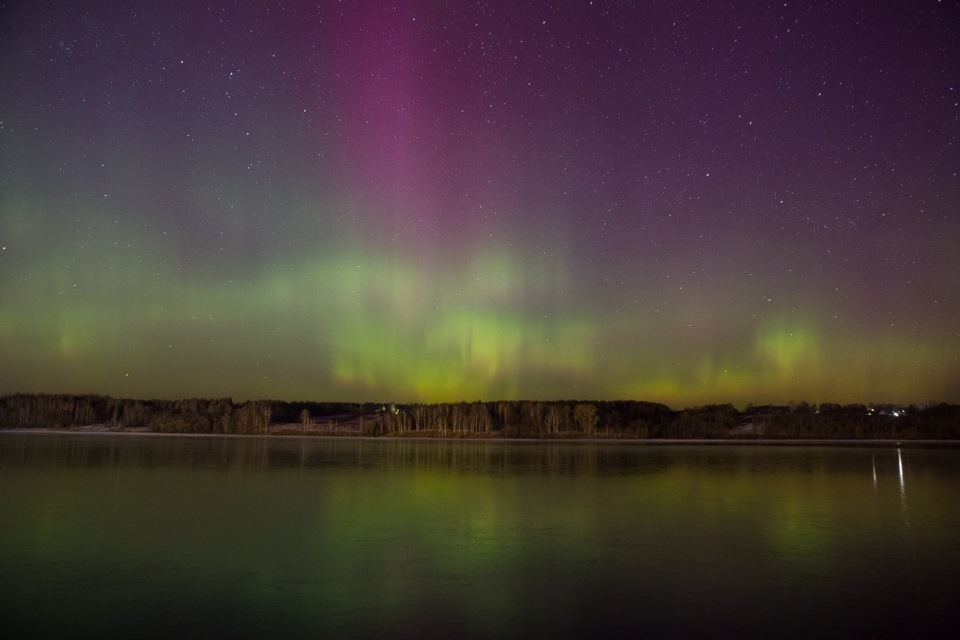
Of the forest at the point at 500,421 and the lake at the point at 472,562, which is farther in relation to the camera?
the forest at the point at 500,421

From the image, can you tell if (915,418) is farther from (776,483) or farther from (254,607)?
(254,607)

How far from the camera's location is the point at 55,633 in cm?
784

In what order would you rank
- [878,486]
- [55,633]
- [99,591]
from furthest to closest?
[878,486]
[99,591]
[55,633]

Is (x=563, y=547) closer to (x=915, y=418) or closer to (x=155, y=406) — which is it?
(x=915, y=418)

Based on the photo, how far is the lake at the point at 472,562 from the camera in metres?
8.48

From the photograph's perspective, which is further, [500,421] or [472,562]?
[500,421]

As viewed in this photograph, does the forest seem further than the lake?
Yes

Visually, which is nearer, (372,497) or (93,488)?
(372,497)

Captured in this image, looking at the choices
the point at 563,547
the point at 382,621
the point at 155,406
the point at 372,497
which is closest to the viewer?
the point at 382,621

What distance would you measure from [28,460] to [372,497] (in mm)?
25663

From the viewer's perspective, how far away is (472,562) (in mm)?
11867

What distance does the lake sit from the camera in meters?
8.48

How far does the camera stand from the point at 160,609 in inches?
348

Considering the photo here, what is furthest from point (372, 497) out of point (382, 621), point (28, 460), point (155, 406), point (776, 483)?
point (155, 406)
